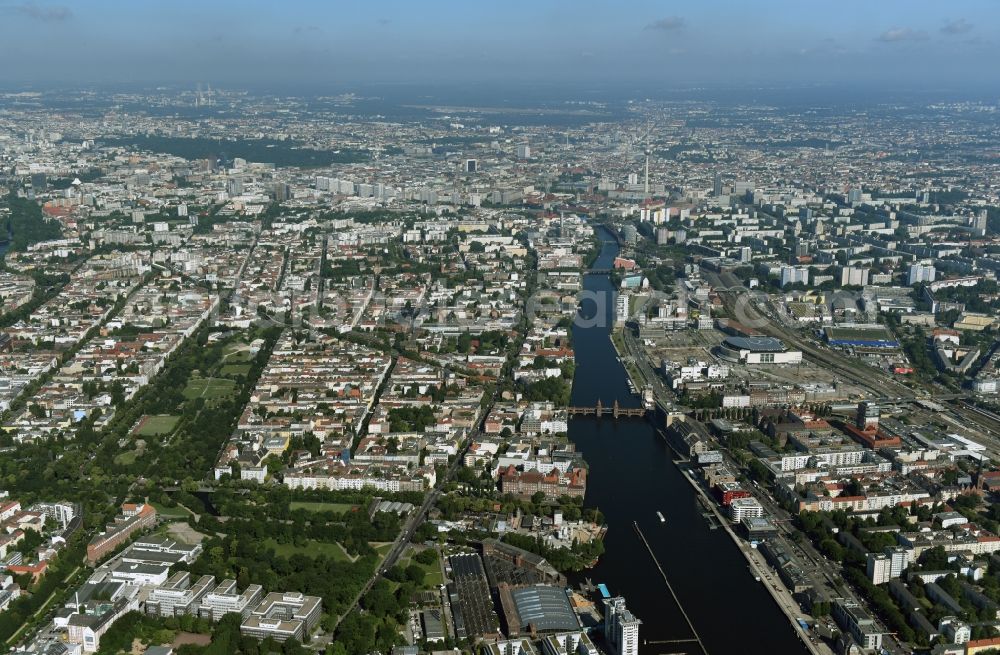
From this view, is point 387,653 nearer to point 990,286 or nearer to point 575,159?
point 990,286

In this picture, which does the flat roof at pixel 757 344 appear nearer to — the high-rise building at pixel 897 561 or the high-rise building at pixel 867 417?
the high-rise building at pixel 867 417

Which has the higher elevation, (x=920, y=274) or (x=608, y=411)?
→ (x=920, y=274)

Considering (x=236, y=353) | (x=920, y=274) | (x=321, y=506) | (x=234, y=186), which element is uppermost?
(x=234, y=186)

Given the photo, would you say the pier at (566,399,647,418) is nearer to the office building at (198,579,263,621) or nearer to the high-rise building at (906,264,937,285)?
the office building at (198,579,263,621)

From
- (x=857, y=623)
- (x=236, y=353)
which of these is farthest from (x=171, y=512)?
(x=857, y=623)

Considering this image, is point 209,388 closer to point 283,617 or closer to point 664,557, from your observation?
point 283,617

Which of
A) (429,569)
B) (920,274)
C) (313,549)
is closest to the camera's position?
(429,569)

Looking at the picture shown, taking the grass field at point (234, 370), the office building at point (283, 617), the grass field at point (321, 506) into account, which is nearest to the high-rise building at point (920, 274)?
the grass field at point (234, 370)
